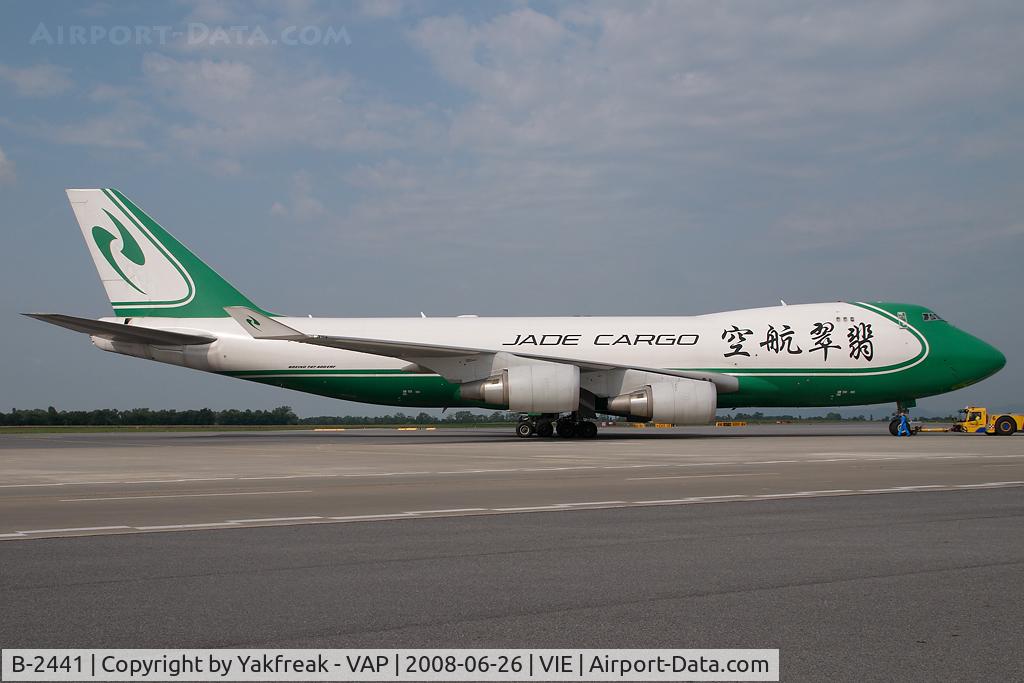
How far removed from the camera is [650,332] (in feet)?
119

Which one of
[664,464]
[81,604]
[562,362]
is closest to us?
[81,604]

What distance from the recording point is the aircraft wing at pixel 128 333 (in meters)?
33.3

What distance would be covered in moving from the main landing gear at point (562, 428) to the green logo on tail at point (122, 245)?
1515 centimetres

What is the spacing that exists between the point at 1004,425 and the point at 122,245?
1352 inches

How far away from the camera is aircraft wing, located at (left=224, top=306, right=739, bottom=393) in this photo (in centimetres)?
3150

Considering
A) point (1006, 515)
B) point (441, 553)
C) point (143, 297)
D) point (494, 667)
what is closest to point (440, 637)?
point (494, 667)

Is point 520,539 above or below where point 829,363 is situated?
below

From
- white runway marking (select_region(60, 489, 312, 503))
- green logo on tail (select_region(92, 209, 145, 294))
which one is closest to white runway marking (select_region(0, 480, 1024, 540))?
white runway marking (select_region(60, 489, 312, 503))

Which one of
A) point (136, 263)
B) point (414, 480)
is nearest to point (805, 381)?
point (414, 480)

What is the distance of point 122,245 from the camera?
3722 cm

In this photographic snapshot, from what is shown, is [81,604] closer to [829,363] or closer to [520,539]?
[520,539]

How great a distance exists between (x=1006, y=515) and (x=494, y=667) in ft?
27.1

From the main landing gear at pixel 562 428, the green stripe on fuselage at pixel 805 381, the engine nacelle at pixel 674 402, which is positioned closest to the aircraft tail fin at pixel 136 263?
the green stripe on fuselage at pixel 805 381

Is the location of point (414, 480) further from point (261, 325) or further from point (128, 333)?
point (128, 333)
